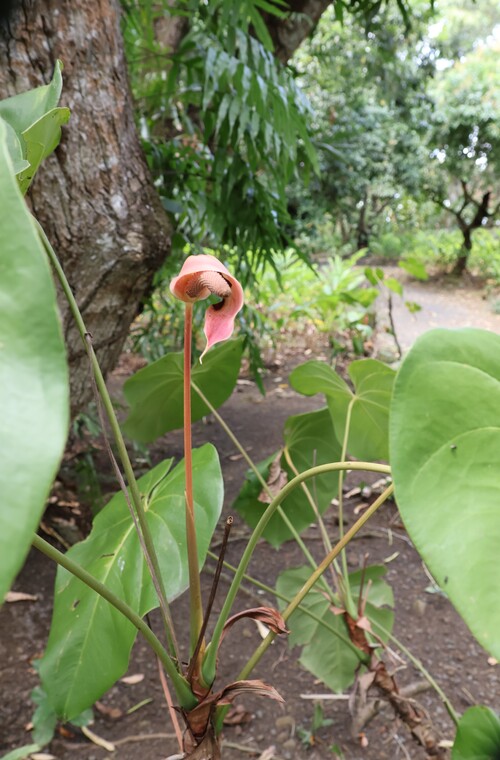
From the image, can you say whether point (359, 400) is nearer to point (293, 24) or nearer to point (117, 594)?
point (117, 594)

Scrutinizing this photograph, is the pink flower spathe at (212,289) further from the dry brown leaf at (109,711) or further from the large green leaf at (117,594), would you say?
the dry brown leaf at (109,711)

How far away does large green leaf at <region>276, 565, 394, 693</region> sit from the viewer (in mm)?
1012

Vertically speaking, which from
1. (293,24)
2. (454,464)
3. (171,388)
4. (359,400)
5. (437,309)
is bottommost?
(437,309)

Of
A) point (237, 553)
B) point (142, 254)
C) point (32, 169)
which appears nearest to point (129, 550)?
point (32, 169)

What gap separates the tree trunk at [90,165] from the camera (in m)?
1.04

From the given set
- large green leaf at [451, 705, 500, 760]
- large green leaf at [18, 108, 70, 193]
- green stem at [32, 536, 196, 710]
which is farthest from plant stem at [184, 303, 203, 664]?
large green leaf at [451, 705, 500, 760]

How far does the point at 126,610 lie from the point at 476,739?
1.62 feet

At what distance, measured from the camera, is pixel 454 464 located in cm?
33

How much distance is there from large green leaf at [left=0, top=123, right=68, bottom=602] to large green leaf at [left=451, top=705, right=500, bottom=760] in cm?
68

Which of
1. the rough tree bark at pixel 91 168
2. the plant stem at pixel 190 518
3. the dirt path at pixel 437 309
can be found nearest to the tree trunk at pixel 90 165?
the rough tree bark at pixel 91 168

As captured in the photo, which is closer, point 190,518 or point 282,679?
point 190,518

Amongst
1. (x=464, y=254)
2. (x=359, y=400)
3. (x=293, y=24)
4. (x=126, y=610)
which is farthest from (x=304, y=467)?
(x=464, y=254)

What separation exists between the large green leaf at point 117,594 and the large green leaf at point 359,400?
345 millimetres

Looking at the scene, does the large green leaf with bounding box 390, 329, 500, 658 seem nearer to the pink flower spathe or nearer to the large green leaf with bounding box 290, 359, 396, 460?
the pink flower spathe
